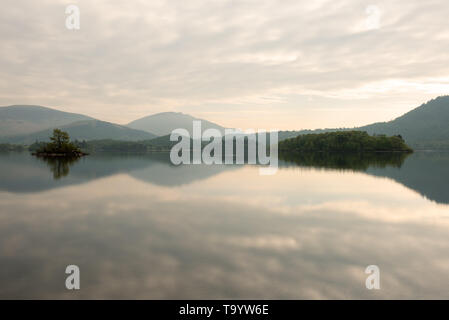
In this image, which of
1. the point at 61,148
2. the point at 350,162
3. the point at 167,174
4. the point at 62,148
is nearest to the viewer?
the point at 167,174

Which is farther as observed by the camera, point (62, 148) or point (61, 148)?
point (61, 148)

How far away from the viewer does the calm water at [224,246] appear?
10430 mm

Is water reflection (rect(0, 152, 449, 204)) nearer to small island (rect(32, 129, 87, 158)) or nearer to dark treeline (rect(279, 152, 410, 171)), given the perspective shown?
dark treeline (rect(279, 152, 410, 171))

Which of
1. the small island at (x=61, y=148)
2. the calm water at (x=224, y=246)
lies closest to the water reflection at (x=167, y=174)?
the calm water at (x=224, y=246)

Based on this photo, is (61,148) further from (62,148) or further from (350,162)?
(350,162)

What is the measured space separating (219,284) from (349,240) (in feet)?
30.6

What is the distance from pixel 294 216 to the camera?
70.9ft

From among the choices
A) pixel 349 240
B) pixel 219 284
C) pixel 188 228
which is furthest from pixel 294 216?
pixel 219 284

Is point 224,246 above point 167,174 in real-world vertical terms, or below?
below

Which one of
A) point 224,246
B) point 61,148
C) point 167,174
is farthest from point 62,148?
point 224,246

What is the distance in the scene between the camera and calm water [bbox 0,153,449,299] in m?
10.4

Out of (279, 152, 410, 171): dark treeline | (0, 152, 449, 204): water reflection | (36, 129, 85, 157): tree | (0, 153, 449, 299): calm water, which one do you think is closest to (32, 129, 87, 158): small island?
(36, 129, 85, 157): tree

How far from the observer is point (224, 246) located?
48.6 feet
